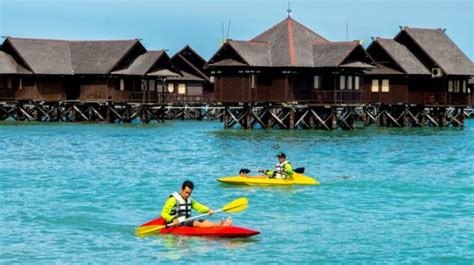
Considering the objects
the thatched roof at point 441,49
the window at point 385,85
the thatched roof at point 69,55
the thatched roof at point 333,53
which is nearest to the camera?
the thatched roof at point 333,53

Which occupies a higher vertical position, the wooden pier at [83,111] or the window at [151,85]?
the window at [151,85]

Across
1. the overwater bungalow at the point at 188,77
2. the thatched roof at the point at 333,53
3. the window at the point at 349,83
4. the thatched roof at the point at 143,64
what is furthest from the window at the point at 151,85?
the window at the point at 349,83

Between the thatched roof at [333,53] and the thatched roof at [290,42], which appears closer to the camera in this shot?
the thatched roof at [333,53]

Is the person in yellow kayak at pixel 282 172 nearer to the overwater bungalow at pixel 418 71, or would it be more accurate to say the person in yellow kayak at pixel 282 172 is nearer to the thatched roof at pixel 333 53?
the thatched roof at pixel 333 53

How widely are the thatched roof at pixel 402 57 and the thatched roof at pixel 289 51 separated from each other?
23.8 ft

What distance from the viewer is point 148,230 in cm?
2328

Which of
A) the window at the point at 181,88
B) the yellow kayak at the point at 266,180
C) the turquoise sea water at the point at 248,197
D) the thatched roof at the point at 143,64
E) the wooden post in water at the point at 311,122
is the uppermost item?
the thatched roof at the point at 143,64

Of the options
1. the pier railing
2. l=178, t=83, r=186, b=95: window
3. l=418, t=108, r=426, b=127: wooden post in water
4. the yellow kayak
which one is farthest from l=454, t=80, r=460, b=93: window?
the yellow kayak

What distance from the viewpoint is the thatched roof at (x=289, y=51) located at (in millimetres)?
67125

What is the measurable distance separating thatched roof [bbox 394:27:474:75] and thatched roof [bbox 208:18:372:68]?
11.0m

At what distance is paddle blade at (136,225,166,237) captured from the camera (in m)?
23.1

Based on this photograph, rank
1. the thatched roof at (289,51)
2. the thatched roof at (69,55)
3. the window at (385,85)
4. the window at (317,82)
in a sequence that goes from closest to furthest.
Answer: the thatched roof at (289,51) → the window at (317,82) → the window at (385,85) → the thatched roof at (69,55)

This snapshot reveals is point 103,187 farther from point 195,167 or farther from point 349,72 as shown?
point 349,72

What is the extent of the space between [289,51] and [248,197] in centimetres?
3777
